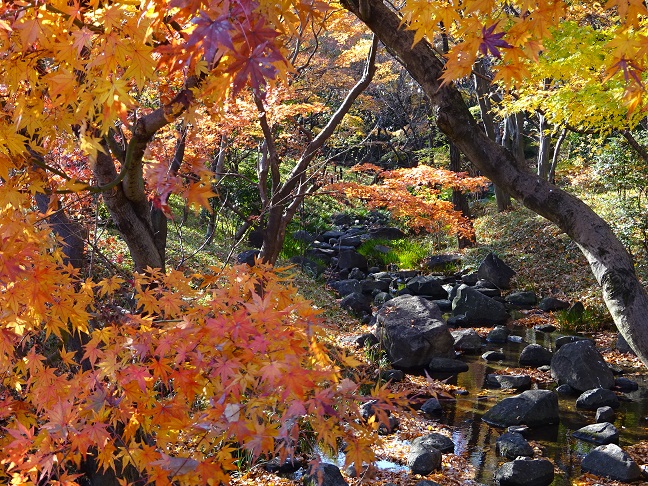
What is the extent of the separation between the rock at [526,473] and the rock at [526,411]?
1.16m

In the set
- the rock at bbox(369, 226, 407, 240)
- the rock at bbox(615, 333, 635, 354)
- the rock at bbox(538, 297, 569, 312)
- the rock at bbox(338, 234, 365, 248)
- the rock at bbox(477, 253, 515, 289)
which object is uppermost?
the rock at bbox(369, 226, 407, 240)

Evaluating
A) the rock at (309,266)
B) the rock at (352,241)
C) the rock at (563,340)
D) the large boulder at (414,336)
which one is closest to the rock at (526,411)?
the large boulder at (414,336)

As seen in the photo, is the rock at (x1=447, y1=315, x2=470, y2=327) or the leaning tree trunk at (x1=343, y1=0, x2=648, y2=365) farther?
the rock at (x1=447, y1=315, x2=470, y2=327)

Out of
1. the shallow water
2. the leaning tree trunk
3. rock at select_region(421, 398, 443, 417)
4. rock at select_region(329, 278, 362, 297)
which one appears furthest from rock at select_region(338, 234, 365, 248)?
the leaning tree trunk

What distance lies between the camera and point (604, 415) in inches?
270

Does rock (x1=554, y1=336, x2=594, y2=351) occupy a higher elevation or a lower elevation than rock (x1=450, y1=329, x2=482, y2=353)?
higher

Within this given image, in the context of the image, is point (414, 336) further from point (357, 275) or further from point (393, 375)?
point (357, 275)

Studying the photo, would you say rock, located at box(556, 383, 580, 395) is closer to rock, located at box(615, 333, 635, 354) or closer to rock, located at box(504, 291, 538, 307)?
rock, located at box(615, 333, 635, 354)

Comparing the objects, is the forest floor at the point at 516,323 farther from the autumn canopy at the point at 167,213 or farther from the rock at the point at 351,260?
the rock at the point at 351,260

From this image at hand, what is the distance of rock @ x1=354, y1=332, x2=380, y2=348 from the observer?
9.27m

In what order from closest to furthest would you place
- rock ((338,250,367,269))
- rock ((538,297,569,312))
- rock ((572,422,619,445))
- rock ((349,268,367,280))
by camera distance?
rock ((572,422,619,445)) → rock ((538,297,569,312)) → rock ((349,268,367,280)) → rock ((338,250,367,269))

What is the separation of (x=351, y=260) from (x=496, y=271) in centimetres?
368

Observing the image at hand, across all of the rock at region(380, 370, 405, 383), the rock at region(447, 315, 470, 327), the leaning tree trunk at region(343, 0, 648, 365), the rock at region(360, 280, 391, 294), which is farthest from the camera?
the rock at region(360, 280, 391, 294)

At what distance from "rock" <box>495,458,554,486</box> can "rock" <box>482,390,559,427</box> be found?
1.16 meters
